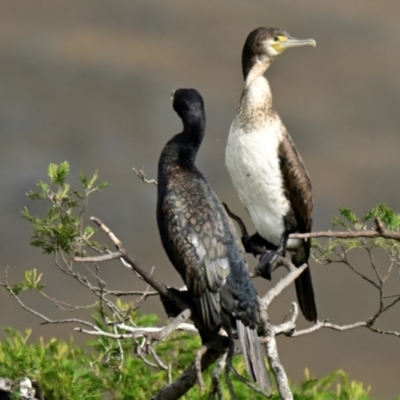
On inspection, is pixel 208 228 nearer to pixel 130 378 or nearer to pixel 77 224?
pixel 77 224

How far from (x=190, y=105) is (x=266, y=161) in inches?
37.1

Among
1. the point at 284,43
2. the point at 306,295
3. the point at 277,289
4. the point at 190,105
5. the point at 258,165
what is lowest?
the point at 277,289

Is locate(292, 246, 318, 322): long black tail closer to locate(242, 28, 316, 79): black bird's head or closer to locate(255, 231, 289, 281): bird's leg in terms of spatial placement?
locate(255, 231, 289, 281): bird's leg

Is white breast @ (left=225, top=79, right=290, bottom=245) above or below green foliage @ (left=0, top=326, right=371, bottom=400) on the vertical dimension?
above

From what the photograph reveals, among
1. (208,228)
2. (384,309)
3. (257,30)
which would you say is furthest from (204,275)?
(257,30)

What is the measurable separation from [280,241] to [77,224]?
130 centimetres

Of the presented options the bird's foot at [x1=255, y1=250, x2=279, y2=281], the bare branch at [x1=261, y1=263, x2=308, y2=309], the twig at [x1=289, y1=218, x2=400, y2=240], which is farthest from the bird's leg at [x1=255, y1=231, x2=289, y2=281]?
the twig at [x1=289, y1=218, x2=400, y2=240]

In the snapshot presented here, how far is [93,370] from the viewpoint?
189 inches

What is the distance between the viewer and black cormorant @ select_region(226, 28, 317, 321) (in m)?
4.46

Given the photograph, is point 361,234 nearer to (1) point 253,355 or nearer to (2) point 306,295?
(1) point 253,355

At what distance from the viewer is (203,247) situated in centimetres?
343

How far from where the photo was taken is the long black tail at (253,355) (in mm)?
3326

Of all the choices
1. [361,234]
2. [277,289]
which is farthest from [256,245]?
[361,234]

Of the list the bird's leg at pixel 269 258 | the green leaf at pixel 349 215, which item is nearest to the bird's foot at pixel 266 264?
the bird's leg at pixel 269 258
